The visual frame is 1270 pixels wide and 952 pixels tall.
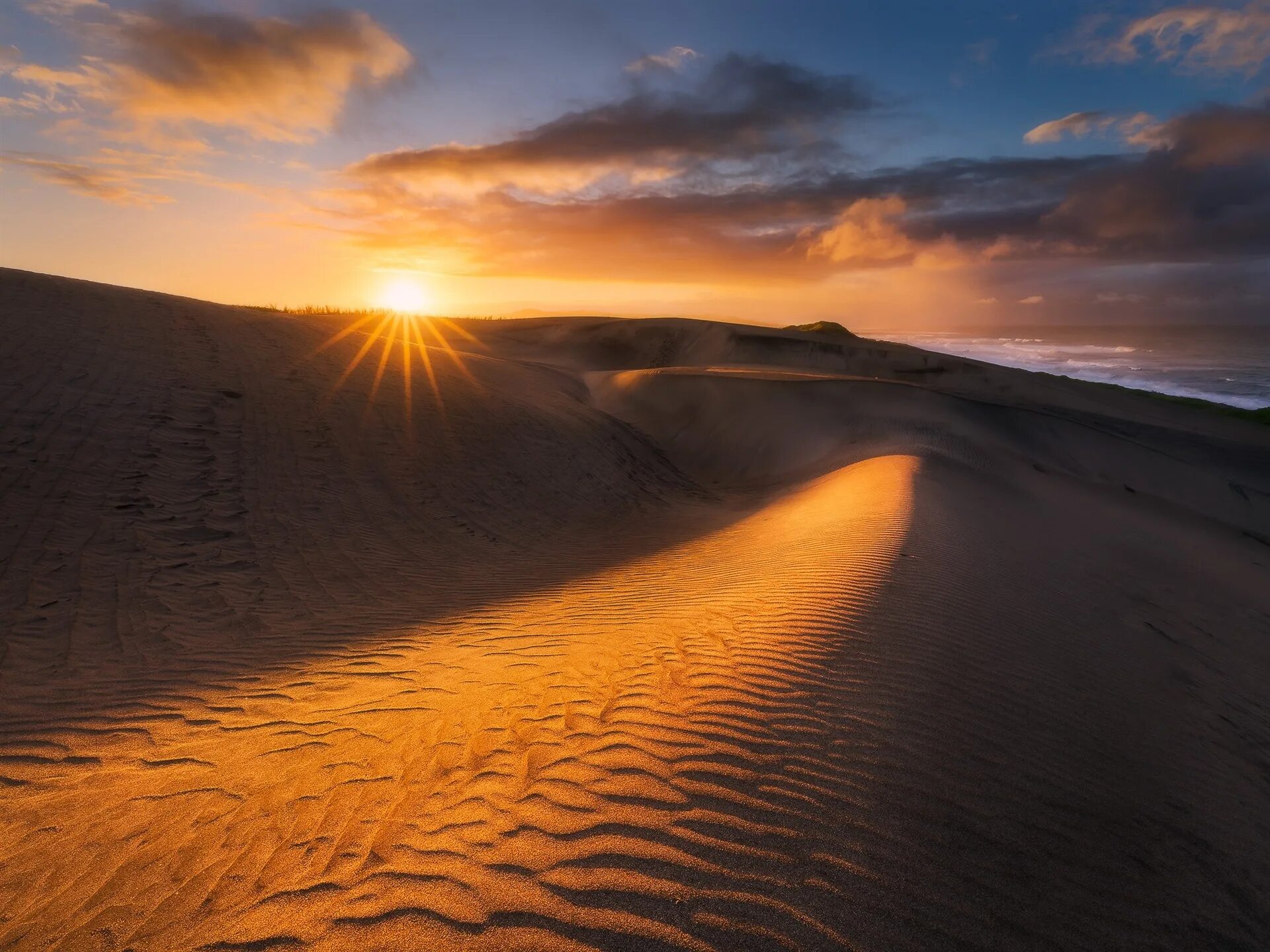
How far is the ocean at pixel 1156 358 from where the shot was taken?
4050 cm

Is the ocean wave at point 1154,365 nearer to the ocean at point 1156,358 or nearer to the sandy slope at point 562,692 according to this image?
the ocean at point 1156,358

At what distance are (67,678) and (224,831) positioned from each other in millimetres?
2833

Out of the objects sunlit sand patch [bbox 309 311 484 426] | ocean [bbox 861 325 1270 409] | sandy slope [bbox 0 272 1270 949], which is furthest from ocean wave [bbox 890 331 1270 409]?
sandy slope [bbox 0 272 1270 949]

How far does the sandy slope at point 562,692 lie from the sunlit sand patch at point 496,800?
0.02 m

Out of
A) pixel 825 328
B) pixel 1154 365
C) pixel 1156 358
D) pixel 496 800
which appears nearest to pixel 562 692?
pixel 496 800

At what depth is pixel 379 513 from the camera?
9.27m

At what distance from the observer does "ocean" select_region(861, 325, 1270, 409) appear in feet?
133

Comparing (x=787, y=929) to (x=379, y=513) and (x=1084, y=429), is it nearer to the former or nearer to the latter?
(x=379, y=513)

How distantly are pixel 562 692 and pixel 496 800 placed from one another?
118 centimetres

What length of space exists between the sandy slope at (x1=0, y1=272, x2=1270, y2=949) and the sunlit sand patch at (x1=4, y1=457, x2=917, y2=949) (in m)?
0.02

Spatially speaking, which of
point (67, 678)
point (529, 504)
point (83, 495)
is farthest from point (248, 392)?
point (67, 678)

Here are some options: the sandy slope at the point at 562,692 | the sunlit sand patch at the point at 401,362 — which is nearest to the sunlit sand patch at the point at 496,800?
the sandy slope at the point at 562,692

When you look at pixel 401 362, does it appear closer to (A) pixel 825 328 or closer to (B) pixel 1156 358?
(A) pixel 825 328

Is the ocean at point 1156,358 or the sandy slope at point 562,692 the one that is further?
the ocean at point 1156,358
